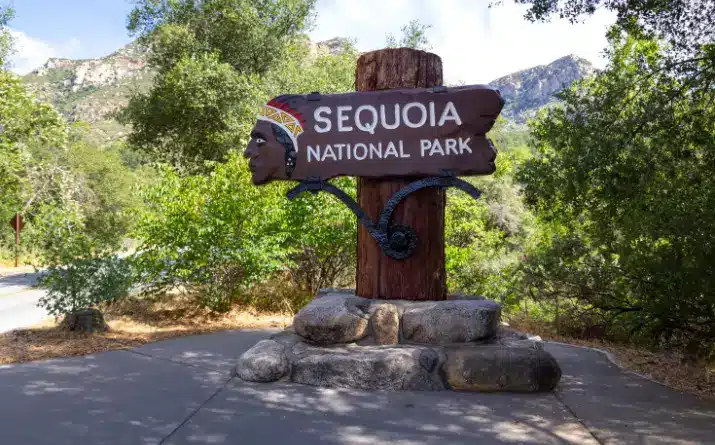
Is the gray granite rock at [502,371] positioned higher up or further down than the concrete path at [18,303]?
higher up

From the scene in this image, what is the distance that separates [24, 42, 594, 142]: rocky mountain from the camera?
323 ft

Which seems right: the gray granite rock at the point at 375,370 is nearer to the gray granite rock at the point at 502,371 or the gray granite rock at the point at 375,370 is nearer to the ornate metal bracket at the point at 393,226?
the gray granite rock at the point at 502,371

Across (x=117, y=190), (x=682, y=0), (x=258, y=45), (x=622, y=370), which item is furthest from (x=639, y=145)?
(x=117, y=190)

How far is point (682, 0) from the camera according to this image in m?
7.36

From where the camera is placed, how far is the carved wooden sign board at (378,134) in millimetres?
6016

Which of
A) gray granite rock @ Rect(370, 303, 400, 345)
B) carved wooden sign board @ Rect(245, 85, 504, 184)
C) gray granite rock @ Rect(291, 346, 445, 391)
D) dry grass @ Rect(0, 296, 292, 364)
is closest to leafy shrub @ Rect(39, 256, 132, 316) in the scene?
dry grass @ Rect(0, 296, 292, 364)

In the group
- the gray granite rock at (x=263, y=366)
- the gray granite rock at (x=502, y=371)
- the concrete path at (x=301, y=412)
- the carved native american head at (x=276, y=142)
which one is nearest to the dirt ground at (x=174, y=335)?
the concrete path at (x=301, y=412)

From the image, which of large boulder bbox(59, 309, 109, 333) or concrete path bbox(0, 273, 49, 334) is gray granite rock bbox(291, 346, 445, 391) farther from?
concrete path bbox(0, 273, 49, 334)

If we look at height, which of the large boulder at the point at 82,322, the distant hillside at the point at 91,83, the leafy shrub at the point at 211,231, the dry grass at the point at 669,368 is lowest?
the dry grass at the point at 669,368

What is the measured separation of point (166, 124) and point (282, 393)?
17.7 metres

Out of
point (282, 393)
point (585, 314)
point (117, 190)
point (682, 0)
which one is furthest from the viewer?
point (117, 190)

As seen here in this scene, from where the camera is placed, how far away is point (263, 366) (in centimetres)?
530

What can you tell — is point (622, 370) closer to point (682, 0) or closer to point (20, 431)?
point (682, 0)

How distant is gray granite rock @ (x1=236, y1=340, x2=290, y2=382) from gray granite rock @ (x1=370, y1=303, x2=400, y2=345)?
91cm
